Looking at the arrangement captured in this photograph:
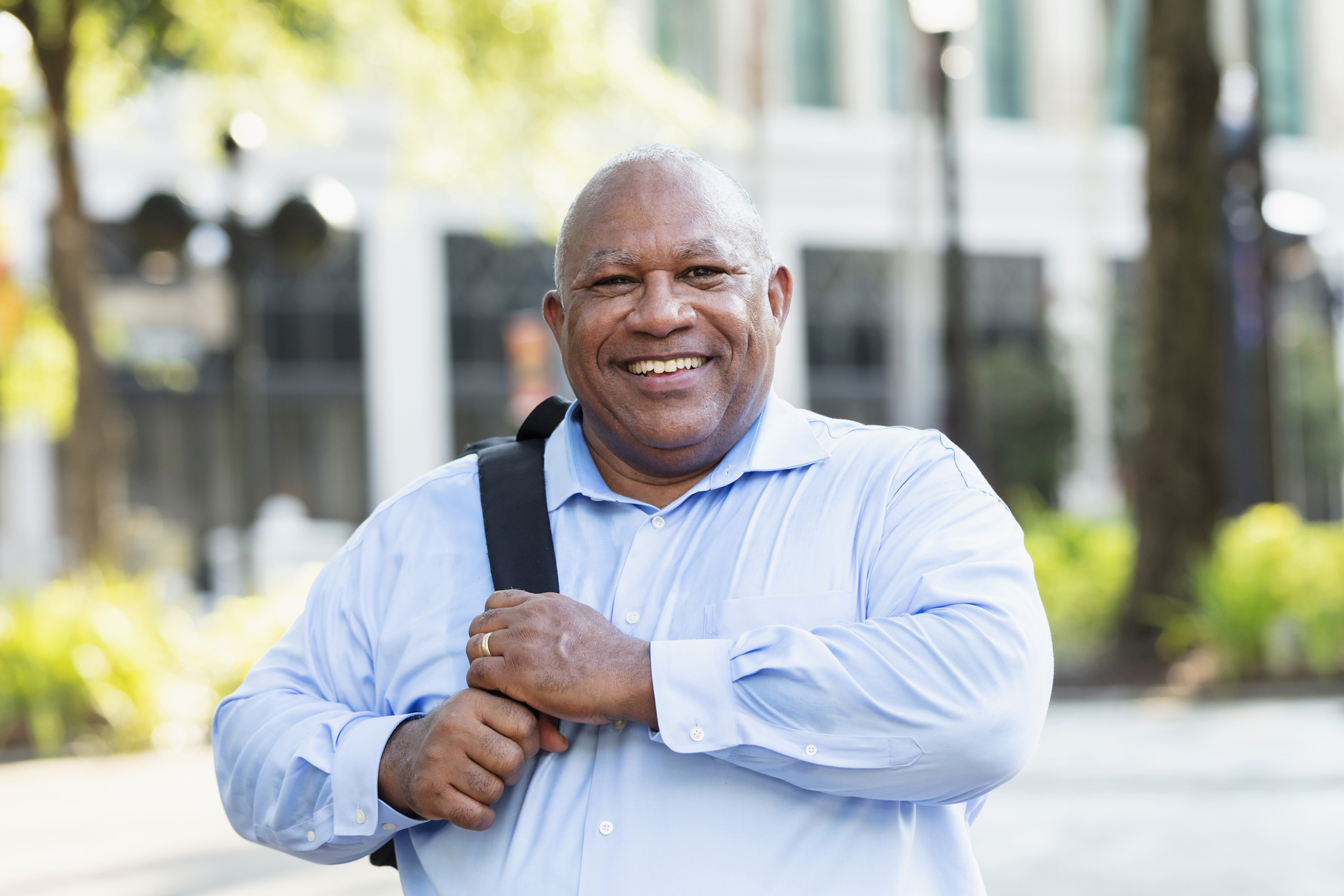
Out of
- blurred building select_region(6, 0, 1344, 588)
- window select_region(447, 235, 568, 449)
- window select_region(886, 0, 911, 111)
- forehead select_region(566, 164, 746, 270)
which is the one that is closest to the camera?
forehead select_region(566, 164, 746, 270)

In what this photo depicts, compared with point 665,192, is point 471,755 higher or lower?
lower

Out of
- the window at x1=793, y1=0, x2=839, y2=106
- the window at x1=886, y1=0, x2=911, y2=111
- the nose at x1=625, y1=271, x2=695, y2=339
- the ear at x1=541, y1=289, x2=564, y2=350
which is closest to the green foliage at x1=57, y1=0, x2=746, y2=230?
the ear at x1=541, y1=289, x2=564, y2=350

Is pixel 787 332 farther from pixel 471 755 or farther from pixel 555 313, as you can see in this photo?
pixel 471 755

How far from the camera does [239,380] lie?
11133 mm

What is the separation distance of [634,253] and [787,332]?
2879 cm

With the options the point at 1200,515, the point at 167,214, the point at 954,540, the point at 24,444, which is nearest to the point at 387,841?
the point at 954,540

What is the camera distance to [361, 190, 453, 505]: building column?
2848 cm

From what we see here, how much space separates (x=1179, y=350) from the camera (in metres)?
11.5

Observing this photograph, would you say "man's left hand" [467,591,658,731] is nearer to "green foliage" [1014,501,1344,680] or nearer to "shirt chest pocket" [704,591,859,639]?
"shirt chest pocket" [704,591,859,639]

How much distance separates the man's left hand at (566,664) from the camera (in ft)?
6.35

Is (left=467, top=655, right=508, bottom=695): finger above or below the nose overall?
below

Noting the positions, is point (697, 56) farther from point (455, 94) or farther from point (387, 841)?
point (387, 841)

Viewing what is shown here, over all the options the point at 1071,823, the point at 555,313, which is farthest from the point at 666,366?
the point at 1071,823

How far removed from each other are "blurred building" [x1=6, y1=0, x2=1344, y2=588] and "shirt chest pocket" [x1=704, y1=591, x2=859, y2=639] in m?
17.8
